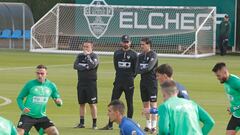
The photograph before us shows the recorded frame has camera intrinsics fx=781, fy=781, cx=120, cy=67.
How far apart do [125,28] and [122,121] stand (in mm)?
35625

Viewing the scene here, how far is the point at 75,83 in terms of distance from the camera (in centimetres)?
2891

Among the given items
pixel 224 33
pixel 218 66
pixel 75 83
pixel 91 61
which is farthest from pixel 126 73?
pixel 224 33

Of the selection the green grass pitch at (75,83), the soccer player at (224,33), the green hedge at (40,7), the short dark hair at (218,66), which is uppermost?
the green hedge at (40,7)

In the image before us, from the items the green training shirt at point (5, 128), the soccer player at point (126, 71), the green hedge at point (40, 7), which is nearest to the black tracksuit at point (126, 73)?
the soccer player at point (126, 71)

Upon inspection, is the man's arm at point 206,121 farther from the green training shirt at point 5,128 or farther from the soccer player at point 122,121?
the green training shirt at point 5,128

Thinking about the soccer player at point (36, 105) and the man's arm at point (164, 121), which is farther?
the soccer player at point (36, 105)

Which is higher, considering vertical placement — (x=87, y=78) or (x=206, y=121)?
(x=87, y=78)

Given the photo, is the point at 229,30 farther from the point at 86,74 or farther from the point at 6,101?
the point at 86,74

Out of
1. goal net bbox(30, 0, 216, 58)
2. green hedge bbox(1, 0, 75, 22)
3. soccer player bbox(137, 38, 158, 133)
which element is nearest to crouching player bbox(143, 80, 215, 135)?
soccer player bbox(137, 38, 158, 133)

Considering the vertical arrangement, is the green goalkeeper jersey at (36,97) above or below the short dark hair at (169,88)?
below

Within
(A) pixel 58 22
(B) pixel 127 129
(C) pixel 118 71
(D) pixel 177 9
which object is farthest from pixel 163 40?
(B) pixel 127 129

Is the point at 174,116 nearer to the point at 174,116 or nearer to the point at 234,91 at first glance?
the point at 174,116

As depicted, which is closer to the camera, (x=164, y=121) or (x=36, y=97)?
(x=164, y=121)

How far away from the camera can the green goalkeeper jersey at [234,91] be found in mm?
14016
